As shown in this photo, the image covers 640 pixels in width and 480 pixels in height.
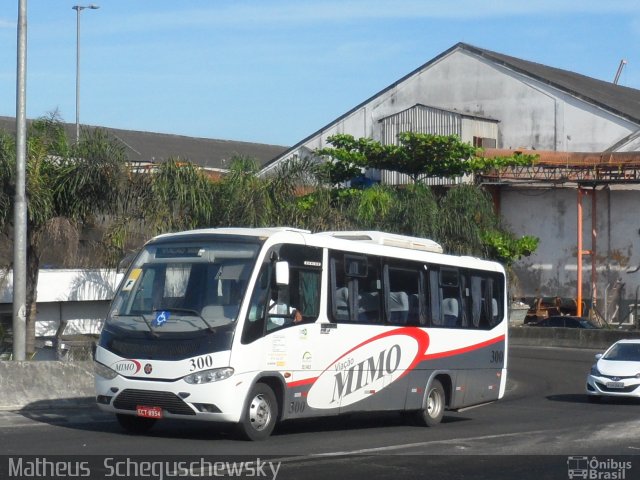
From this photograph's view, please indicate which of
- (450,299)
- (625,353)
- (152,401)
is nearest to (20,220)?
(152,401)

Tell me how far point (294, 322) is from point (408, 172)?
3630cm

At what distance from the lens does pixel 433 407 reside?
17.7 m

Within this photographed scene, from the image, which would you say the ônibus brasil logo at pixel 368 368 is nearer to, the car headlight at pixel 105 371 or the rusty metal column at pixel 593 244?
the car headlight at pixel 105 371

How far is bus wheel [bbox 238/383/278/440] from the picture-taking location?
43.7 ft

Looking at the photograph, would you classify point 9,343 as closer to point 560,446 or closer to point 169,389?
point 169,389

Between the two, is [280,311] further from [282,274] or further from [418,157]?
[418,157]

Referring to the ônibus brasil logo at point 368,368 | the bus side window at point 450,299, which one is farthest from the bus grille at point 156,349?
the bus side window at point 450,299

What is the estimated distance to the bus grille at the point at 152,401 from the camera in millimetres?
13000

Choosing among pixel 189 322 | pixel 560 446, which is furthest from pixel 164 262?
pixel 560 446

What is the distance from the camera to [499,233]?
45.1m

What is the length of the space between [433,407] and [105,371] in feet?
20.7

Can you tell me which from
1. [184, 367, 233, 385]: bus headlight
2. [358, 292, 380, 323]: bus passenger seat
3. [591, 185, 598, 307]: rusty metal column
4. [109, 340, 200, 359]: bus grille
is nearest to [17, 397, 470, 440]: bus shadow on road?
[184, 367, 233, 385]: bus headlight

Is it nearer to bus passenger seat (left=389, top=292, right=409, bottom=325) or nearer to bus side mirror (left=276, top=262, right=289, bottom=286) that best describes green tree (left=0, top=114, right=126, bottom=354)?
bus passenger seat (left=389, top=292, right=409, bottom=325)

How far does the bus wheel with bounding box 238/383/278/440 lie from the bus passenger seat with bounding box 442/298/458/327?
507cm
